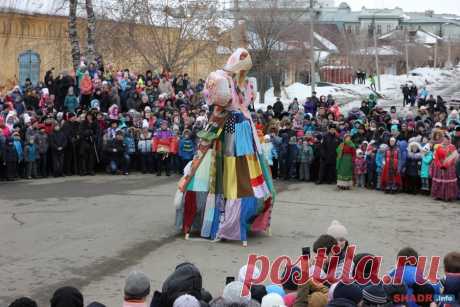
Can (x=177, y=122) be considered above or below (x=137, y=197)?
above

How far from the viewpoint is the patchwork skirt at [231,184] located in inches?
416

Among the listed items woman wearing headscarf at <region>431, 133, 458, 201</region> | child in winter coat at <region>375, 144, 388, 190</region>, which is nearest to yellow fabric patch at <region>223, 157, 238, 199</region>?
woman wearing headscarf at <region>431, 133, 458, 201</region>

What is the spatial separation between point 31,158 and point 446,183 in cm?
924

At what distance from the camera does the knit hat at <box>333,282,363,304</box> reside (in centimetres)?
562

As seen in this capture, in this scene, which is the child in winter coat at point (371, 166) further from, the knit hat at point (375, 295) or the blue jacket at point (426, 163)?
the knit hat at point (375, 295)

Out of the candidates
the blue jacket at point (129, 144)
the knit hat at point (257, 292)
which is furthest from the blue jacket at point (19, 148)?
the knit hat at point (257, 292)

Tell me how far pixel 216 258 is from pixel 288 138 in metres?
8.82

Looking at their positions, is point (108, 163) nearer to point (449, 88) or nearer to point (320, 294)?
point (320, 294)

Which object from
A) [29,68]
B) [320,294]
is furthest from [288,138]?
[29,68]

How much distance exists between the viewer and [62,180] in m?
17.3

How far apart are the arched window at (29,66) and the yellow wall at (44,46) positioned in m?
0.18

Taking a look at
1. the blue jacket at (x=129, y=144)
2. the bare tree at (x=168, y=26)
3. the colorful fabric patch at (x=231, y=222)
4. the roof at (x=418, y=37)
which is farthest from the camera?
the roof at (x=418, y=37)

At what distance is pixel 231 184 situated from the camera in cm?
1056

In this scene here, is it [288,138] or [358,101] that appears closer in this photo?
[288,138]
